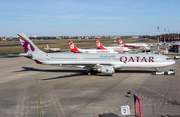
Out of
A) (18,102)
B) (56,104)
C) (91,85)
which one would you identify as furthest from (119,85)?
(18,102)

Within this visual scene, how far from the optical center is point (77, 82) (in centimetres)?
3331

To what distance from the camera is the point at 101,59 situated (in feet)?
131

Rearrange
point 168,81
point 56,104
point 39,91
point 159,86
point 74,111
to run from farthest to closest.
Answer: point 168,81 → point 159,86 → point 39,91 → point 56,104 → point 74,111

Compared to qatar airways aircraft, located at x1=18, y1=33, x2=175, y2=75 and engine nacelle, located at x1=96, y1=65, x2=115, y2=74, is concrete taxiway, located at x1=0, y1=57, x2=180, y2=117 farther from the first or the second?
qatar airways aircraft, located at x1=18, y1=33, x2=175, y2=75

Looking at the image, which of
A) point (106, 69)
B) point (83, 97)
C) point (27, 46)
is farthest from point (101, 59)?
point (27, 46)

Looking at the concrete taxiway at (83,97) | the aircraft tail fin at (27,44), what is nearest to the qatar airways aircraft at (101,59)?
the aircraft tail fin at (27,44)

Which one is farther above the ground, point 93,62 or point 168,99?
point 93,62

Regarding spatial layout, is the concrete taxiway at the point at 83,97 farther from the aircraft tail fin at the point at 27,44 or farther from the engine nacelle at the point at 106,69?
the aircraft tail fin at the point at 27,44

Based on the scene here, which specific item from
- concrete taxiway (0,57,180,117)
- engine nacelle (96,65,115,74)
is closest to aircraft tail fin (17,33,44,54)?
concrete taxiway (0,57,180,117)

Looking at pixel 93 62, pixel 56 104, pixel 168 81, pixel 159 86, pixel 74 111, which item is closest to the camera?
pixel 74 111

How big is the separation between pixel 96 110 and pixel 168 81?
1912 centimetres

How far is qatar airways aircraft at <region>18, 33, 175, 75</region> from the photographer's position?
3797cm

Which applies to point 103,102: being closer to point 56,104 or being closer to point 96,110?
point 96,110

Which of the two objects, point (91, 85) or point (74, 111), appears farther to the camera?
point (91, 85)
